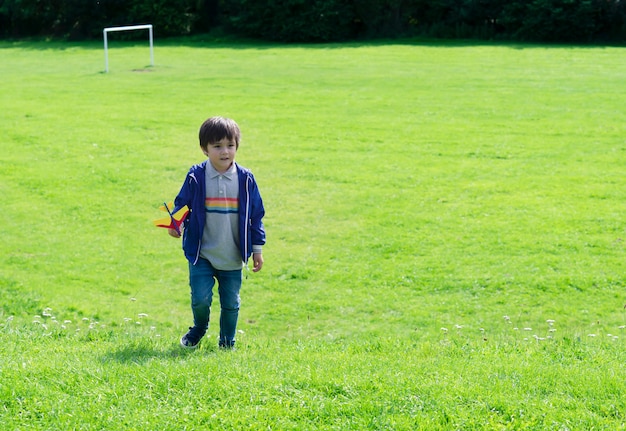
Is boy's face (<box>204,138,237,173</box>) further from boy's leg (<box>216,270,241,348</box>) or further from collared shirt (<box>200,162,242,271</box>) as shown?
boy's leg (<box>216,270,241,348</box>)

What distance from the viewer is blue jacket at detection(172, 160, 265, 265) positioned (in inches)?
240

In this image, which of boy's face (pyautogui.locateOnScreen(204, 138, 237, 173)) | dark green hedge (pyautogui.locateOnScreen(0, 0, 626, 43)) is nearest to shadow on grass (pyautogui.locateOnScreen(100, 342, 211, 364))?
boy's face (pyautogui.locateOnScreen(204, 138, 237, 173))

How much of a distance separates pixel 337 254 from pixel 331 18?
26849mm

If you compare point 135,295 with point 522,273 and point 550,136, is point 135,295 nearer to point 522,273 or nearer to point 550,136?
point 522,273

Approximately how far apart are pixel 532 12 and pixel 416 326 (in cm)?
2742

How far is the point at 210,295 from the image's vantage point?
6.28 meters

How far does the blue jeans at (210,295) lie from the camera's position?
6227 millimetres

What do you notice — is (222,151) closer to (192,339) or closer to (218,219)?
(218,219)

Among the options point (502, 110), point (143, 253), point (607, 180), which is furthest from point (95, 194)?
point (502, 110)

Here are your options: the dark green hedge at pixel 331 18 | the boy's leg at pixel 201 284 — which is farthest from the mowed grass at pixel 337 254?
the dark green hedge at pixel 331 18

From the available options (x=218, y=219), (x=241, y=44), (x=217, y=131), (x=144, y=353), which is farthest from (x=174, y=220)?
(x=241, y=44)

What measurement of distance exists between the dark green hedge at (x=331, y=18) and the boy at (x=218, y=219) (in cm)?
2880

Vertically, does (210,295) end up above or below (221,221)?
below

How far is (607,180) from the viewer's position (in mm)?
13070
